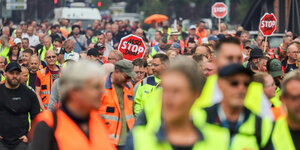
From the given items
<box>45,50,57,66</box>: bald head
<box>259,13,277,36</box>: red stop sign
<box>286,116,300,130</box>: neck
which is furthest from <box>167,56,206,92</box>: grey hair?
<box>259,13,277,36</box>: red stop sign

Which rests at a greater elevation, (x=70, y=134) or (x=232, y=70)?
(x=232, y=70)

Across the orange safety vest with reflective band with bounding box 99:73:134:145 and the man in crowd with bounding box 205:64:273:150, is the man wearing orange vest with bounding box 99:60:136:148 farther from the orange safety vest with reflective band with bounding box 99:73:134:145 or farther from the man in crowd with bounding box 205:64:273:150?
the man in crowd with bounding box 205:64:273:150

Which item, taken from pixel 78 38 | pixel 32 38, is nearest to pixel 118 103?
pixel 78 38

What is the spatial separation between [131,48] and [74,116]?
30.9ft

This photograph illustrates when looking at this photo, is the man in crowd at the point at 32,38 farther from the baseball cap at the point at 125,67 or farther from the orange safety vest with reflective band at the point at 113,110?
the baseball cap at the point at 125,67

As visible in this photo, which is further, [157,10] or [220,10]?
[157,10]

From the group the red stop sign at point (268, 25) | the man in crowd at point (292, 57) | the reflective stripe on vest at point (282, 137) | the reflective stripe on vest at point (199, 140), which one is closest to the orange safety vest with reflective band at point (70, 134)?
the reflective stripe on vest at point (199, 140)

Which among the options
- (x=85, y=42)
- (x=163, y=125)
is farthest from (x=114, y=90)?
(x=85, y=42)

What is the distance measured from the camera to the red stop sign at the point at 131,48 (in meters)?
14.1

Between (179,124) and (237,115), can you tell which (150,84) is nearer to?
(237,115)

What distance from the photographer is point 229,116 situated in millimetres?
4676

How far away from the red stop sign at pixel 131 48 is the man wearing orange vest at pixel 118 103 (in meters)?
5.23

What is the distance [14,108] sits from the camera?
9633 millimetres

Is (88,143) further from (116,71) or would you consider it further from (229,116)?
(116,71)
